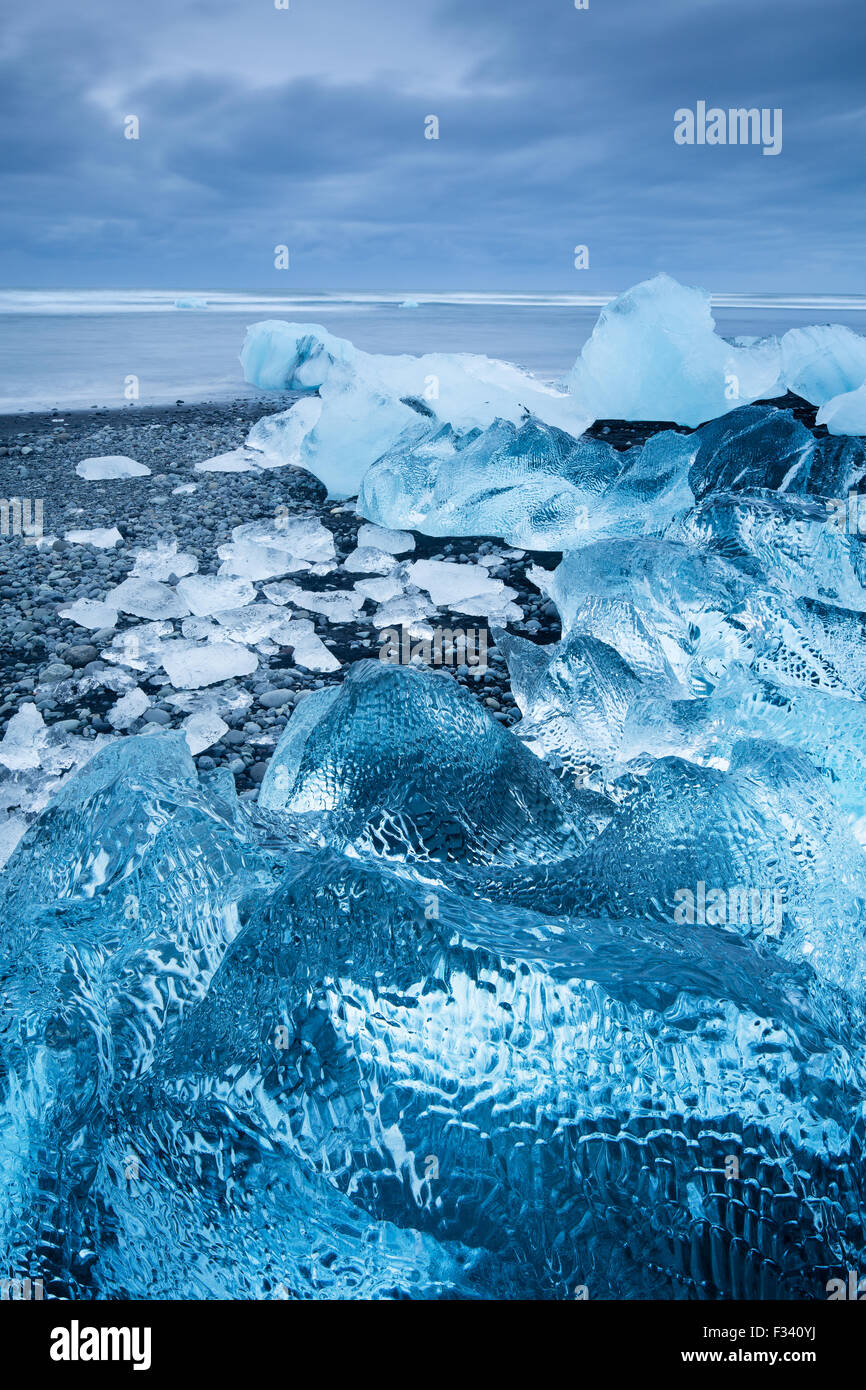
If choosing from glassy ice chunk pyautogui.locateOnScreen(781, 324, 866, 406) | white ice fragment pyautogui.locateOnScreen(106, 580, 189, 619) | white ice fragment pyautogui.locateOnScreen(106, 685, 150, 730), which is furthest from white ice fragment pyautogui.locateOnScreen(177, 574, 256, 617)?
glassy ice chunk pyautogui.locateOnScreen(781, 324, 866, 406)

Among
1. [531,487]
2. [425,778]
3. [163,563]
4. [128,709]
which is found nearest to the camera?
[425,778]

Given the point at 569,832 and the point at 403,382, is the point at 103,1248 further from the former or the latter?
the point at 403,382

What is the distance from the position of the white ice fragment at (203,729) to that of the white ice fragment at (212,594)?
2.58 ft

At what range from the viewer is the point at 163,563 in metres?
3.71

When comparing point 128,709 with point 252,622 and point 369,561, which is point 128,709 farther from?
point 369,561

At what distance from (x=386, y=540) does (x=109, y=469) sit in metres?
1.98

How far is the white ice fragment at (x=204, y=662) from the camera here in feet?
9.21

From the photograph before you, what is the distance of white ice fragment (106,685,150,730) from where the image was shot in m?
2.56

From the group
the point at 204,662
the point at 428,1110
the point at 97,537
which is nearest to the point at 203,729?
the point at 204,662

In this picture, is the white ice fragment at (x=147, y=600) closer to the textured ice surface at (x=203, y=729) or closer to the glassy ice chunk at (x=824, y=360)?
the textured ice surface at (x=203, y=729)

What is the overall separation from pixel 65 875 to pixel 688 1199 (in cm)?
104

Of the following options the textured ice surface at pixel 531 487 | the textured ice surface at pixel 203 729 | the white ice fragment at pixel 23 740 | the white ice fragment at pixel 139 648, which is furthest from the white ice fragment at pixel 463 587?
the white ice fragment at pixel 23 740
